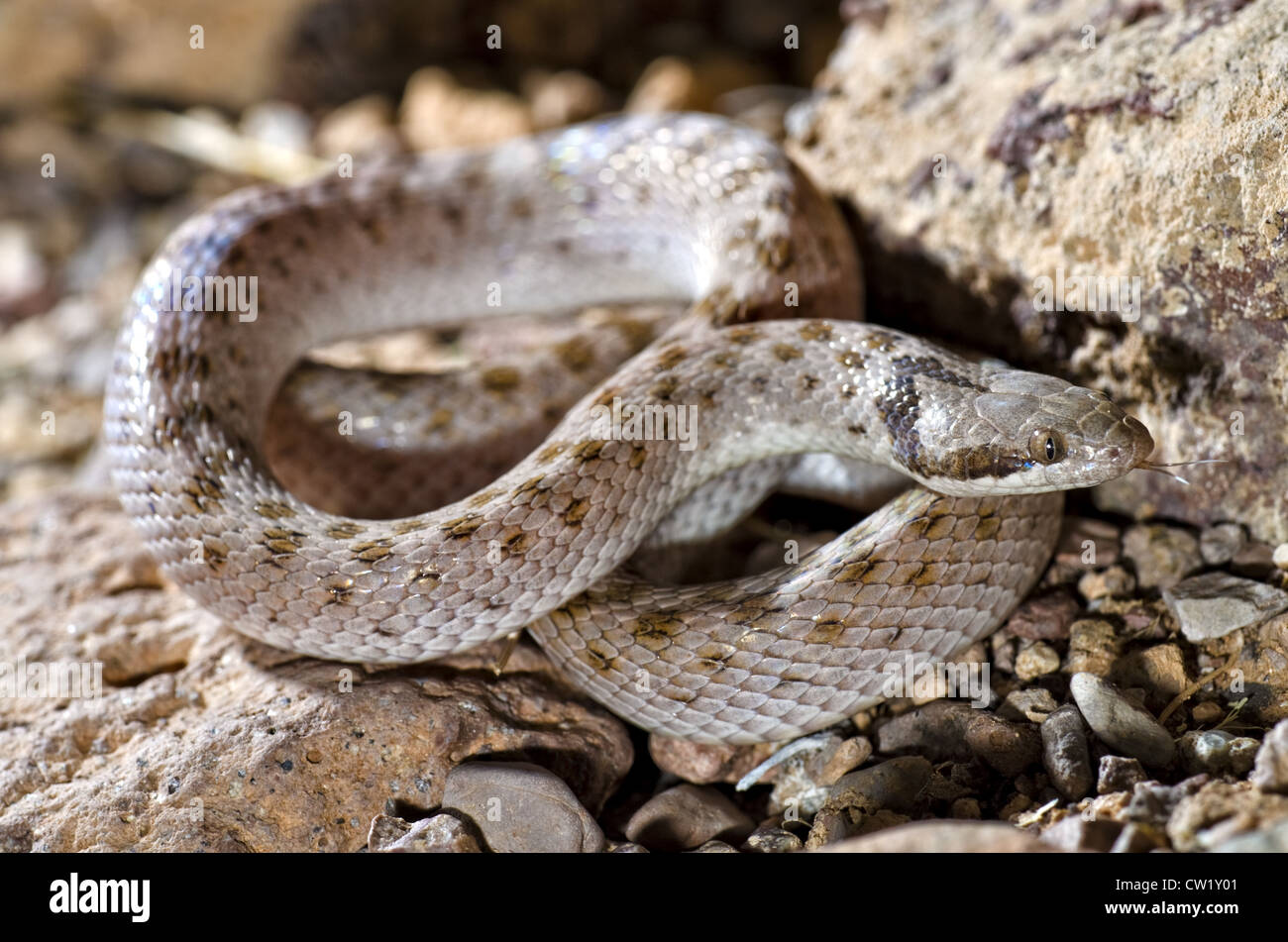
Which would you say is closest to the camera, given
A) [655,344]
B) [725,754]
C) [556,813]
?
[556,813]

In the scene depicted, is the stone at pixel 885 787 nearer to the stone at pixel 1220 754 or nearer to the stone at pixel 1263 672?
the stone at pixel 1220 754

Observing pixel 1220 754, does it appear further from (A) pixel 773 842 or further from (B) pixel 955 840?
(A) pixel 773 842

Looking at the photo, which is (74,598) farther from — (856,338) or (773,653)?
(856,338)

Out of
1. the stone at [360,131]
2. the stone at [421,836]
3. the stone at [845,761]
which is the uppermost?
the stone at [360,131]

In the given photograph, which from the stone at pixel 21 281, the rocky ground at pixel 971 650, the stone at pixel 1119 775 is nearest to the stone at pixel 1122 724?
the rocky ground at pixel 971 650

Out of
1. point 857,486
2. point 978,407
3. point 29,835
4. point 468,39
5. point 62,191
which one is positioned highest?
point 468,39

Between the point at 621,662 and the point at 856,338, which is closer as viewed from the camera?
the point at 621,662
